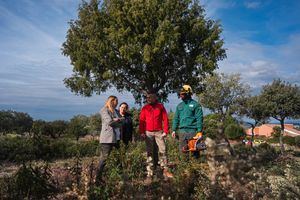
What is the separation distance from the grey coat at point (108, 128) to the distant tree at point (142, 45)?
42.5 feet

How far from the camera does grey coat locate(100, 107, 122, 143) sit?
7.70 metres

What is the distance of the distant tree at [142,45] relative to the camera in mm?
21406

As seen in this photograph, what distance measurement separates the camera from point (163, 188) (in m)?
4.48

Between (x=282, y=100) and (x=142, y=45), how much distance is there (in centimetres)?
1750

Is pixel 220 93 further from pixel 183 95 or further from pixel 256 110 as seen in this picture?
pixel 183 95

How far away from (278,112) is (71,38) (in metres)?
20.1

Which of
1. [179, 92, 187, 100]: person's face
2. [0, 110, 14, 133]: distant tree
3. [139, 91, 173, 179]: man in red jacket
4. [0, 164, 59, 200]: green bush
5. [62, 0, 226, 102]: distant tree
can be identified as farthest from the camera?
[0, 110, 14, 133]: distant tree

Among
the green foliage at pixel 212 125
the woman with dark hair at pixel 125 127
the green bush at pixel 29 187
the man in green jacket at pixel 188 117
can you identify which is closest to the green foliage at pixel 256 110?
the green foliage at pixel 212 125

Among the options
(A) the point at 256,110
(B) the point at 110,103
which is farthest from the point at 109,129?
(A) the point at 256,110

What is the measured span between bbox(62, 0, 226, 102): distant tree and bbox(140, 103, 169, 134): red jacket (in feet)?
39.5

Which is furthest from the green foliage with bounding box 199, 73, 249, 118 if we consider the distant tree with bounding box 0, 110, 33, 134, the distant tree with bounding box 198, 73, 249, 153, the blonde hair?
the blonde hair

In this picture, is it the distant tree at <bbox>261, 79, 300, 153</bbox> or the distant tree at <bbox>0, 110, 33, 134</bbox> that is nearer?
the distant tree at <bbox>261, 79, 300, 153</bbox>

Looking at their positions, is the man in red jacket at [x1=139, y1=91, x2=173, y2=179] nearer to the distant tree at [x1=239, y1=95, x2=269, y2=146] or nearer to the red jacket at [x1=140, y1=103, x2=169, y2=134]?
the red jacket at [x1=140, y1=103, x2=169, y2=134]

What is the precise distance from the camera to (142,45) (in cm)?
2184
